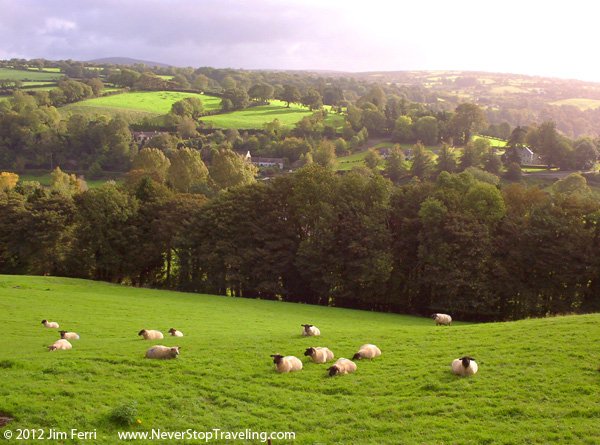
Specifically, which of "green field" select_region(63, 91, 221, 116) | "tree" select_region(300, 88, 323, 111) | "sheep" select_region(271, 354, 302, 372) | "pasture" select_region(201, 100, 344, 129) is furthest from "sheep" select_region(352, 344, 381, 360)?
"tree" select_region(300, 88, 323, 111)

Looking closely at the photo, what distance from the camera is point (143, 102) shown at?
6865 inches

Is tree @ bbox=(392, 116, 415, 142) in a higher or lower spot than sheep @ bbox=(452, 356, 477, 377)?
higher

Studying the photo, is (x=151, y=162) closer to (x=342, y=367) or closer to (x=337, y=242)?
(x=337, y=242)

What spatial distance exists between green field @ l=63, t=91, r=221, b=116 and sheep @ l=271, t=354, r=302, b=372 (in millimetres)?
156400

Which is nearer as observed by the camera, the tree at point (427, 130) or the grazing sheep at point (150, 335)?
the grazing sheep at point (150, 335)

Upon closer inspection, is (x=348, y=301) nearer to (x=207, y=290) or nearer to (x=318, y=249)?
(x=318, y=249)

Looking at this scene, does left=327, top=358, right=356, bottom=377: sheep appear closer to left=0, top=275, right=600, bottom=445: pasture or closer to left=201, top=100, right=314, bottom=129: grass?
left=0, top=275, right=600, bottom=445: pasture

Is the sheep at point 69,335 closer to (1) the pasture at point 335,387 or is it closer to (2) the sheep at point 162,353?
(1) the pasture at point 335,387

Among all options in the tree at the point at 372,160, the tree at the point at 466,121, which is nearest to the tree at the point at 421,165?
the tree at the point at 372,160

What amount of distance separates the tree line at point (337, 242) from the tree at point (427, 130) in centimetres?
9490

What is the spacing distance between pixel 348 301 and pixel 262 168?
80.9 m

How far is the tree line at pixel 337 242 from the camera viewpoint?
153 ft

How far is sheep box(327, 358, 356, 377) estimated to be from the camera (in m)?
18.0

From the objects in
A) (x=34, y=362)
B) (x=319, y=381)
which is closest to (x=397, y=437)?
(x=319, y=381)
